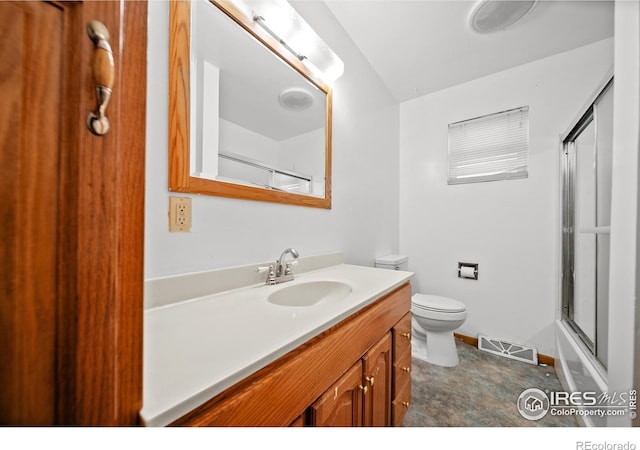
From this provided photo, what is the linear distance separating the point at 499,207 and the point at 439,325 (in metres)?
1.16

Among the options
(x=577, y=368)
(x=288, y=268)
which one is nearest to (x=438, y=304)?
(x=577, y=368)

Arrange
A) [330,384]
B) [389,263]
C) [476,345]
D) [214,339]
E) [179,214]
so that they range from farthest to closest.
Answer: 1. [476,345]
2. [389,263]
3. [179,214]
4. [330,384]
5. [214,339]

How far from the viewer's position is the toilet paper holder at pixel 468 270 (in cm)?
203

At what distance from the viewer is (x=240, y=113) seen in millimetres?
995

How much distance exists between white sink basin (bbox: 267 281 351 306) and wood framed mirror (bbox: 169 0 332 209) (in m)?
0.43

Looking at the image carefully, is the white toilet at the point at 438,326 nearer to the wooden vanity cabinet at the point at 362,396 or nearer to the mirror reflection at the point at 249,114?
the wooden vanity cabinet at the point at 362,396

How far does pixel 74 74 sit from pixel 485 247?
8.18ft

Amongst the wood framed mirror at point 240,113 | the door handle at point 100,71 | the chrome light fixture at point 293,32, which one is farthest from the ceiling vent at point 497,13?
the door handle at point 100,71

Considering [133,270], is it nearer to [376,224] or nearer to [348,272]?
[348,272]

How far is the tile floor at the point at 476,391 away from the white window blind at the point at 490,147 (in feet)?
4.90

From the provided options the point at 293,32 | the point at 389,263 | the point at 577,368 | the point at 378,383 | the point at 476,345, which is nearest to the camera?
the point at 378,383

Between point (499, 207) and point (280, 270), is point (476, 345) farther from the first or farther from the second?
point (280, 270)

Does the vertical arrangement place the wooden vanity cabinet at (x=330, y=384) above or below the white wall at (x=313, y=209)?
below

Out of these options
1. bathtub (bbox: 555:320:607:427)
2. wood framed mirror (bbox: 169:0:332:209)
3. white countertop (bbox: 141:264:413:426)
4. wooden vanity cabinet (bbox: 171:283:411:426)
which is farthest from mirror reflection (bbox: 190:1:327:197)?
bathtub (bbox: 555:320:607:427)
